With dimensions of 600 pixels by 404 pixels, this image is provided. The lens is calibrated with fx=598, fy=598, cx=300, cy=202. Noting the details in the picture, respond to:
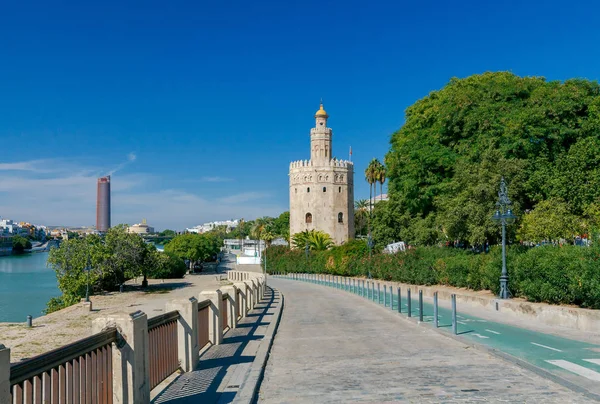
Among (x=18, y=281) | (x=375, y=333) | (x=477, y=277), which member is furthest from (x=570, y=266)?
(x=18, y=281)

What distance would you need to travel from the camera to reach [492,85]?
1379 inches

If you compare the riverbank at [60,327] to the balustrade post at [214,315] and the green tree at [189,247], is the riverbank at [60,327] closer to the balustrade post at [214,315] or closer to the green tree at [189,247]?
the balustrade post at [214,315]

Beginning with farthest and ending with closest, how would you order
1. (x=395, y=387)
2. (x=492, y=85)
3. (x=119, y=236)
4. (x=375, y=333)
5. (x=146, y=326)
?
(x=119, y=236) < (x=492, y=85) < (x=375, y=333) < (x=395, y=387) < (x=146, y=326)

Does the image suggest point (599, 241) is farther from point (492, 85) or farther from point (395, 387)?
point (492, 85)

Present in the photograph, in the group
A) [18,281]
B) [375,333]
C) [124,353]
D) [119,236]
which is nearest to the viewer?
[124,353]

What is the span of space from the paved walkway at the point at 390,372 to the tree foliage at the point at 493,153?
46.3 feet

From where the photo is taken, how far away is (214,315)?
1263 centimetres

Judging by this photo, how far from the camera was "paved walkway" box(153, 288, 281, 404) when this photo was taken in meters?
Result: 7.88

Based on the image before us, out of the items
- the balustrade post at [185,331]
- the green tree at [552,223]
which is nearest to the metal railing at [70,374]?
the balustrade post at [185,331]

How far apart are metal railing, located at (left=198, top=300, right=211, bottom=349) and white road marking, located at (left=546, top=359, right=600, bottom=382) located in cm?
638

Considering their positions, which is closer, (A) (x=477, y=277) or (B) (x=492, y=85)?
(A) (x=477, y=277)

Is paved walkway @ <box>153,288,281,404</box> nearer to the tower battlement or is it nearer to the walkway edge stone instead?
the walkway edge stone

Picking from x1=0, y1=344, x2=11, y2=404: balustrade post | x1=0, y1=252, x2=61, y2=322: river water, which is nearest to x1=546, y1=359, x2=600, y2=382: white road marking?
x1=0, y1=344, x2=11, y2=404: balustrade post

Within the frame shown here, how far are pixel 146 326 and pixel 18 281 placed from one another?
9413cm
